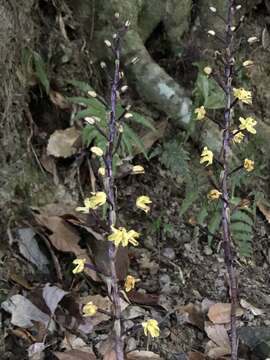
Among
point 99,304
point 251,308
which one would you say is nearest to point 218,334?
point 251,308

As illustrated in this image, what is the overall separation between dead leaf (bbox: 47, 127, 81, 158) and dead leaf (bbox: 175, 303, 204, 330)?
1133mm

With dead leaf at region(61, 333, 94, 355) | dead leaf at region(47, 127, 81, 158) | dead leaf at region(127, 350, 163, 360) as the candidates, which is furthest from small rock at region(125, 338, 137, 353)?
dead leaf at region(47, 127, 81, 158)

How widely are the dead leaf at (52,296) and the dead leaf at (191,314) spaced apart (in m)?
0.68

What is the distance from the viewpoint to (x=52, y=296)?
337 centimetres

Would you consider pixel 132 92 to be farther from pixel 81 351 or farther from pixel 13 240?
pixel 81 351

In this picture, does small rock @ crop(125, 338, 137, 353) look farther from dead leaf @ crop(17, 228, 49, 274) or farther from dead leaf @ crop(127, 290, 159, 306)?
dead leaf @ crop(17, 228, 49, 274)

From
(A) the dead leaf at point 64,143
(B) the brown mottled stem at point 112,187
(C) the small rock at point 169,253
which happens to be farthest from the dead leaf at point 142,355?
(A) the dead leaf at point 64,143

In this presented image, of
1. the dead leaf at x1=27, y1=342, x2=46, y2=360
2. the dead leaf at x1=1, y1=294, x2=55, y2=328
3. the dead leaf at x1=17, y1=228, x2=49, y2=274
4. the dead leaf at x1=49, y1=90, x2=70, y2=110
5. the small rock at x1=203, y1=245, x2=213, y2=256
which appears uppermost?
the dead leaf at x1=49, y1=90, x2=70, y2=110

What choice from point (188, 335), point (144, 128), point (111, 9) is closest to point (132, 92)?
point (144, 128)

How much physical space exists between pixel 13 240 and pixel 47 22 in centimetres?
150

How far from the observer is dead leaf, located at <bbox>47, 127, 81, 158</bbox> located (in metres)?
3.96

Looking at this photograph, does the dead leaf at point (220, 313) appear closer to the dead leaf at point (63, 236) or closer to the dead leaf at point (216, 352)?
the dead leaf at point (216, 352)

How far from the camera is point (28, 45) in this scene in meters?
4.08

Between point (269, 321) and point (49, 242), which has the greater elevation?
point (49, 242)
